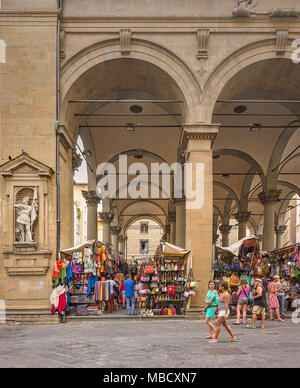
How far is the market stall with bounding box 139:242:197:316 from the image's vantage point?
14.2 m

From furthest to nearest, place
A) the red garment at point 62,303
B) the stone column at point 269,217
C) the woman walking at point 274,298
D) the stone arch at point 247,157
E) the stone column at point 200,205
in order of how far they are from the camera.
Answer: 1. the stone arch at point 247,157
2. the stone column at point 269,217
3. the stone column at point 200,205
4. the woman walking at point 274,298
5. the red garment at point 62,303

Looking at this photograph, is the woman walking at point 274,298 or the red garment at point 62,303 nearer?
the red garment at point 62,303

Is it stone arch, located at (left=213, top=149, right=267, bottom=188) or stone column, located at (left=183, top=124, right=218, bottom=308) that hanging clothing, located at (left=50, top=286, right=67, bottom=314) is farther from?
stone arch, located at (left=213, top=149, right=267, bottom=188)

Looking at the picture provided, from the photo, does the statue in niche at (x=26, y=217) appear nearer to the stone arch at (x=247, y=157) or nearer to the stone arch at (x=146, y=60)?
the stone arch at (x=146, y=60)

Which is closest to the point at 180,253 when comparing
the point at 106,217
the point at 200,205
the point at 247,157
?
the point at 200,205

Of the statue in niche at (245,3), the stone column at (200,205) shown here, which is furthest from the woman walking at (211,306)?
the statue in niche at (245,3)

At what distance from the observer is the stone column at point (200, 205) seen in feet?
45.2

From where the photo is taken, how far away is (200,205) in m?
14.1

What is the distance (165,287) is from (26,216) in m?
4.73

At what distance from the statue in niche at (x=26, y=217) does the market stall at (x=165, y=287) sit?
149 inches

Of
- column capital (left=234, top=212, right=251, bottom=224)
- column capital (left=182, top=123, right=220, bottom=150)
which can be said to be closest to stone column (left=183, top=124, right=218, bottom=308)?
column capital (left=182, top=123, right=220, bottom=150)

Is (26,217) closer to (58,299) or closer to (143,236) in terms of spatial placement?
(58,299)

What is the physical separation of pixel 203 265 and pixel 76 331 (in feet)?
14.7
